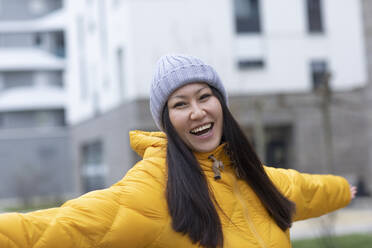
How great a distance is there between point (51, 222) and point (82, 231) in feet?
0.39

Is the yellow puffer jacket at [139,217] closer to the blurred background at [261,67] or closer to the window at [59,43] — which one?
the blurred background at [261,67]

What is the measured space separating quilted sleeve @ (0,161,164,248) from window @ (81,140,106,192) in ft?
75.7

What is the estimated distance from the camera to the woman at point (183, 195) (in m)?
2.18

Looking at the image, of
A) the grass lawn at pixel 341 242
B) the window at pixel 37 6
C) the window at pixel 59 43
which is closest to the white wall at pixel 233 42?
the grass lawn at pixel 341 242

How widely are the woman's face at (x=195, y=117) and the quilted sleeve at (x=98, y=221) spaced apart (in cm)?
28

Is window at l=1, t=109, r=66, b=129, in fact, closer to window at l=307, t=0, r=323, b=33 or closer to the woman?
window at l=307, t=0, r=323, b=33

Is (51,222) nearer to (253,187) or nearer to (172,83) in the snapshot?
(172,83)

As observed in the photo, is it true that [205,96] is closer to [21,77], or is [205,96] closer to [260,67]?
[260,67]

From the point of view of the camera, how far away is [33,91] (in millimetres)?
41625

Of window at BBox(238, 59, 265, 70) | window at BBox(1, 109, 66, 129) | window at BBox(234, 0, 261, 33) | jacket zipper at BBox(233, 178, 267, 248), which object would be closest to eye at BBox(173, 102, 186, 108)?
jacket zipper at BBox(233, 178, 267, 248)

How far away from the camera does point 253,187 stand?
2738mm

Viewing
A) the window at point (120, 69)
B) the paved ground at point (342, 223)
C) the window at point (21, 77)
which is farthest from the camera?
the window at point (21, 77)

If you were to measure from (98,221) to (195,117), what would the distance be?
25.9 inches

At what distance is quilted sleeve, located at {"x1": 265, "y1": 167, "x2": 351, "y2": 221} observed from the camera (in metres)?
3.05
